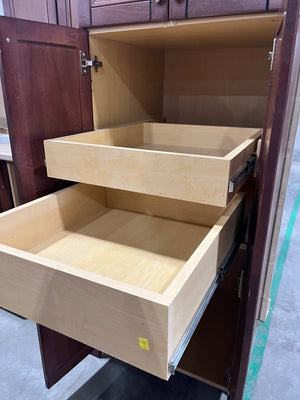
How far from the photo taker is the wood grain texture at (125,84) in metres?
1.20

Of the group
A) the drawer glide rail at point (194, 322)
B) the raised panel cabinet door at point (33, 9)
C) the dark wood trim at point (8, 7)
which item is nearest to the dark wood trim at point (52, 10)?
the raised panel cabinet door at point (33, 9)

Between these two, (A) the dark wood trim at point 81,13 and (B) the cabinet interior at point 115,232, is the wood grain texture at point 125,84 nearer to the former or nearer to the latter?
(A) the dark wood trim at point 81,13

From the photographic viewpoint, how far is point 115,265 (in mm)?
984

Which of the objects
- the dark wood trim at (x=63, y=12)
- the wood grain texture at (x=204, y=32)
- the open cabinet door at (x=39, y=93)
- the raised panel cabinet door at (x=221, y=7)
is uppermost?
the dark wood trim at (x=63, y=12)

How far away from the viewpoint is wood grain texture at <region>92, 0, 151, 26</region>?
0.97m

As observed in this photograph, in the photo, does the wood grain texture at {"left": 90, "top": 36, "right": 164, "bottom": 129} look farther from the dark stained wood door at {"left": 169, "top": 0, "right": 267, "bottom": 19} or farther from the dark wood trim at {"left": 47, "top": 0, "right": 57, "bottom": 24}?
the dark stained wood door at {"left": 169, "top": 0, "right": 267, "bottom": 19}

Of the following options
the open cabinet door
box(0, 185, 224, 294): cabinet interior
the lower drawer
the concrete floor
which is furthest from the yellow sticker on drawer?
the concrete floor

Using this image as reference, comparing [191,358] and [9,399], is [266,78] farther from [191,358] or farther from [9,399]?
[9,399]

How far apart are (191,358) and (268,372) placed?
1.14 feet

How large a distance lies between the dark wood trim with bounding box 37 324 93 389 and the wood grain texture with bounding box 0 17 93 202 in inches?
21.6

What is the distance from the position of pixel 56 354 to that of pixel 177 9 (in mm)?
1300

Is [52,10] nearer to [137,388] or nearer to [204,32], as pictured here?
[204,32]

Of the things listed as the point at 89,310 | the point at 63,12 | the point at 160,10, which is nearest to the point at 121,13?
the point at 160,10

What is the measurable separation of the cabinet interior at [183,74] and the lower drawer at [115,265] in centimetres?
38
